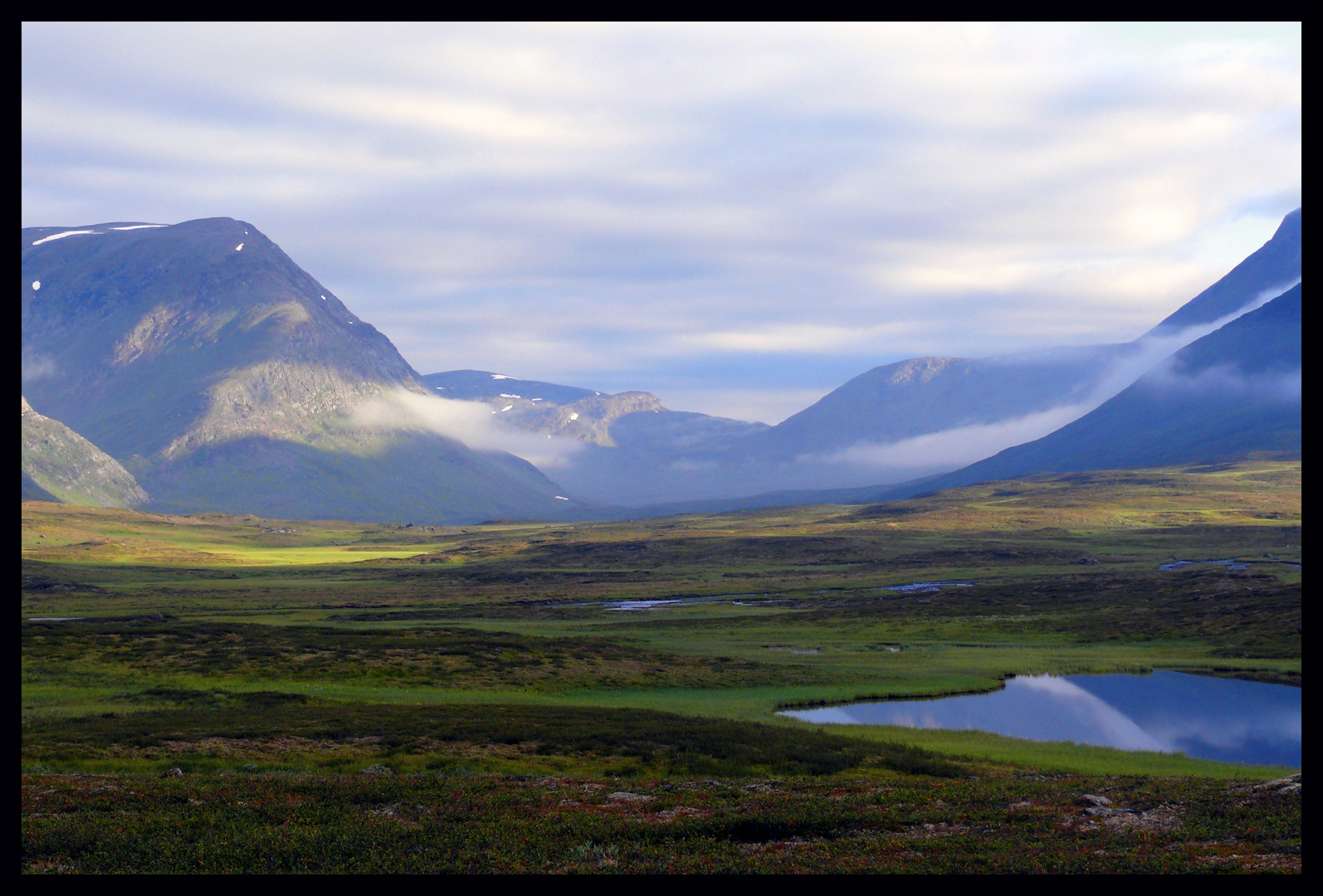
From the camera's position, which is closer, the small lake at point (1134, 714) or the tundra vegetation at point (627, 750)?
the tundra vegetation at point (627, 750)

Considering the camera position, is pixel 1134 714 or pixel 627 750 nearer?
pixel 627 750

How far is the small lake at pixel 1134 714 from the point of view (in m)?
53.7

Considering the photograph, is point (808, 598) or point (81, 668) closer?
point (81, 668)

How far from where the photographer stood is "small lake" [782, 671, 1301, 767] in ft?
176

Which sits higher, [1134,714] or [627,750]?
[627,750]

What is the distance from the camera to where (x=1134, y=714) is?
62.8 meters

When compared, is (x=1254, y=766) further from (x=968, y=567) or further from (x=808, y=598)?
(x=968, y=567)

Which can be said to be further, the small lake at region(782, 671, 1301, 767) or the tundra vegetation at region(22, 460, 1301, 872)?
the small lake at region(782, 671, 1301, 767)

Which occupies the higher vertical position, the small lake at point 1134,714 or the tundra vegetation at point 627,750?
the tundra vegetation at point 627,750

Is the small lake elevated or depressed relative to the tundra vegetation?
depressed

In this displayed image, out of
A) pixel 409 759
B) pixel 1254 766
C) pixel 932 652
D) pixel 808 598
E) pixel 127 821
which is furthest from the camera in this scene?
pixel 808 598
